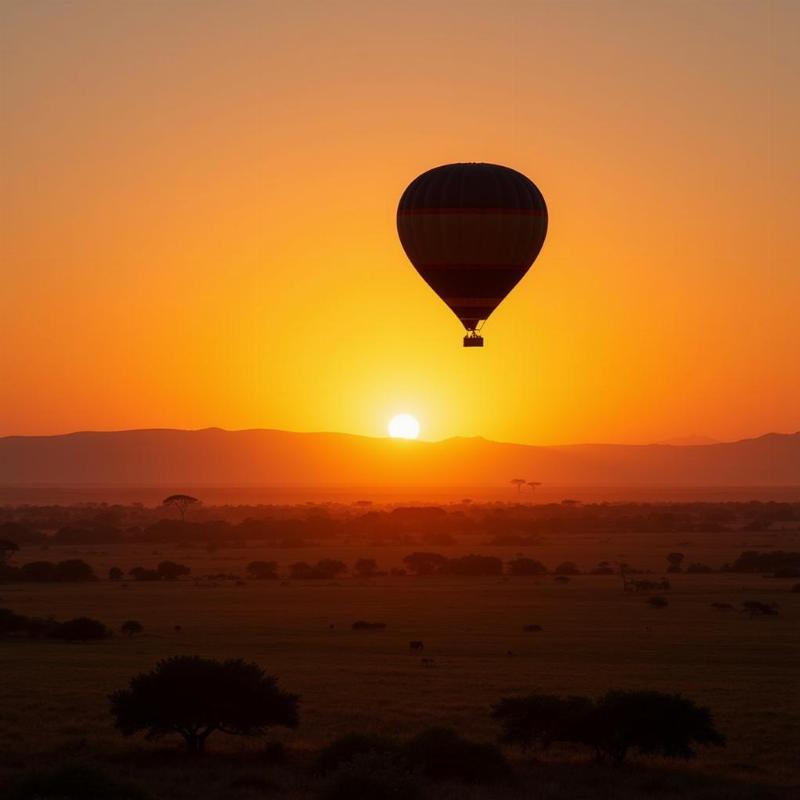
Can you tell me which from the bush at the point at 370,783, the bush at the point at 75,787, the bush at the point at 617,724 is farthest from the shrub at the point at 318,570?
the bush at the point at 75,787

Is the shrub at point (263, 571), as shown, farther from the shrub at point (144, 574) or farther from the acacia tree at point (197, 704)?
the acacia tree at point (197, 704)

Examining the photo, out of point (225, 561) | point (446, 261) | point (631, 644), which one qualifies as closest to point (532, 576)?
point (225, 561)

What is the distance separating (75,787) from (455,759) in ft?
23.6

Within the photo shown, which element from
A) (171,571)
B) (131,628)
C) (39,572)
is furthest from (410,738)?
(171,571)

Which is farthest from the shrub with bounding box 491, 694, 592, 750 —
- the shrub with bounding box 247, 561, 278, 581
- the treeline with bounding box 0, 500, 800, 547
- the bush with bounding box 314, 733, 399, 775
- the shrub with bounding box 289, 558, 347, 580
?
the treeline with bounding box 0, 500, 800, 547

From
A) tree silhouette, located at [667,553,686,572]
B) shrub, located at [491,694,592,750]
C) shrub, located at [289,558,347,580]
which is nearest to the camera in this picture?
shrub, located at [491,694,592,750]

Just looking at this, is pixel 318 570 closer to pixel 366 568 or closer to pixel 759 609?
pixel 366 568

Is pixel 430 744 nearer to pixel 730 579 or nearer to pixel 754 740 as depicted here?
pixel 754 740

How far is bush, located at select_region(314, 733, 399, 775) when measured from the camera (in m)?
27.4

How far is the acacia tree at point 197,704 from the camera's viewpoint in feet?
99.9

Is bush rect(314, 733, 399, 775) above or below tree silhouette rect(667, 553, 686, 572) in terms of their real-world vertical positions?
below

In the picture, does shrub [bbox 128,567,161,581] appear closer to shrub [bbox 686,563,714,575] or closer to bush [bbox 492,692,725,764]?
shrub [bbox 686,563,714,575]

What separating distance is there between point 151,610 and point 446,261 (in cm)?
2211

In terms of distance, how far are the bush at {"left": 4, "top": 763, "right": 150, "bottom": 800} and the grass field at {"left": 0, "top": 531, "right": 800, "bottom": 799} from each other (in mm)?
Result: 1803
